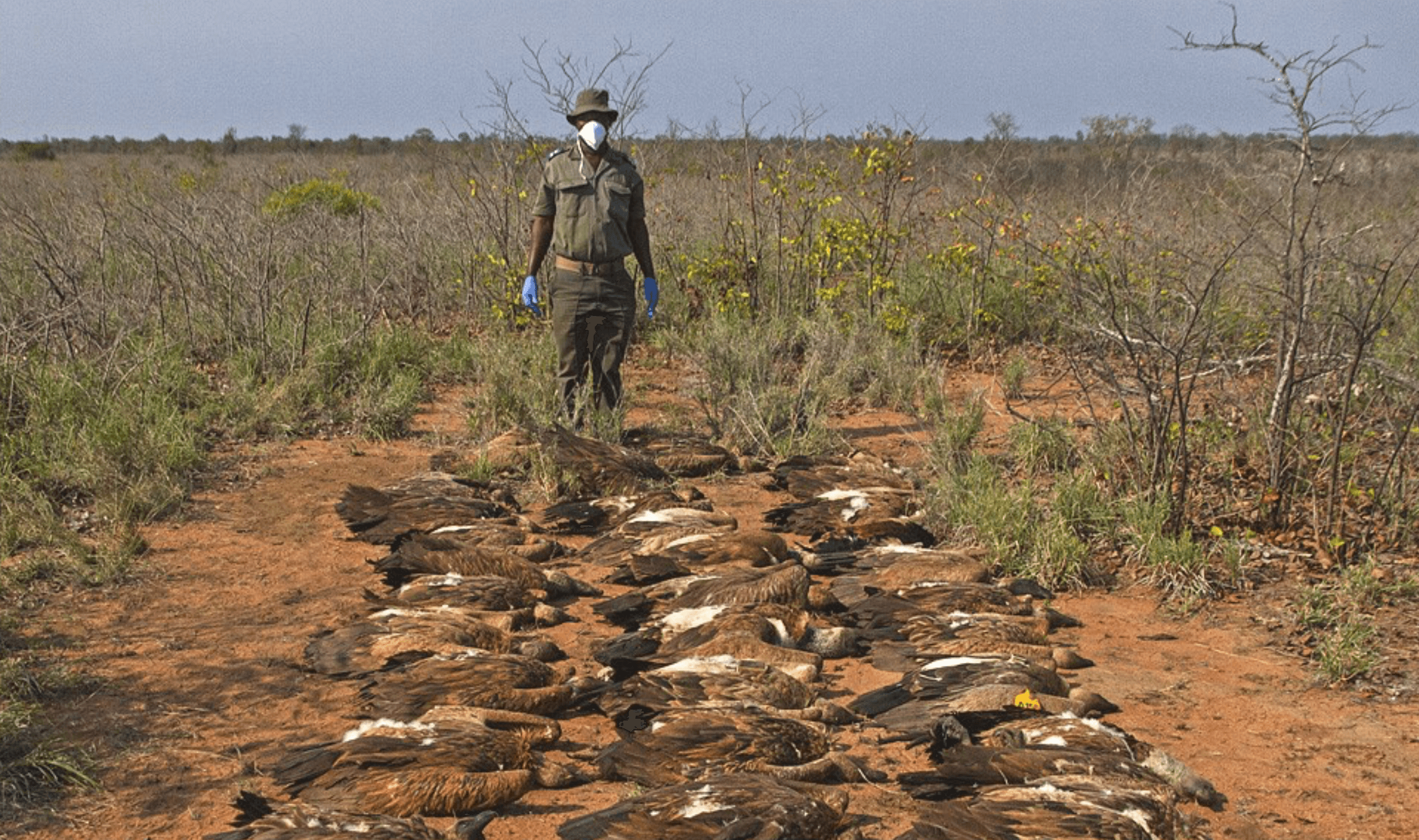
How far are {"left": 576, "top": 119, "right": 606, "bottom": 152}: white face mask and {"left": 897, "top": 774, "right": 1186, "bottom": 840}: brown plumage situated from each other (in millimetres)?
5712

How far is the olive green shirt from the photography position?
827 centimetres

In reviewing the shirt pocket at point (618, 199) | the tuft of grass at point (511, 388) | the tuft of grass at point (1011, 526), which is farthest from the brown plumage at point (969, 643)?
the shirt pocket at point (618, 199)

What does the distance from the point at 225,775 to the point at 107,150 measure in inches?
1938

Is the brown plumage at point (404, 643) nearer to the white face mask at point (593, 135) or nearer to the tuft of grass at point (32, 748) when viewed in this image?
the tuft of grass at point (32, 748)

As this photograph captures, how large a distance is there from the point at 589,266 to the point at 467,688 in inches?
173

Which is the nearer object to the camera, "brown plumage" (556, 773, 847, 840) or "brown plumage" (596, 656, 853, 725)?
"brown plumage" (556, 773, 847, 840)

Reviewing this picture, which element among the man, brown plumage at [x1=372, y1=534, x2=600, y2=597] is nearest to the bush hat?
the man

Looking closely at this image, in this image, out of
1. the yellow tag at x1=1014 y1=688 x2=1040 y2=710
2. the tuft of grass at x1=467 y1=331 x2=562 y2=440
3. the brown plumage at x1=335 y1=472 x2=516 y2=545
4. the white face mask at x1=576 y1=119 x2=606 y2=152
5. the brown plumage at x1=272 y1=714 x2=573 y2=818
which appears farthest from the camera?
the tuft of grass at x1=467 y1=331 x2=562 y2=440

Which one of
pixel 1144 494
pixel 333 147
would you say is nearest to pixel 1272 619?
pixel 1144 494

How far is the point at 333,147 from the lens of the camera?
49469 mm

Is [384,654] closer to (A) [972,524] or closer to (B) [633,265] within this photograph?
(A) [972,524]

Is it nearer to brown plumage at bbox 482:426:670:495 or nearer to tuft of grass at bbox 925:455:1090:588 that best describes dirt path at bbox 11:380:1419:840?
tuft of grass at bbox 925:455:1090:588

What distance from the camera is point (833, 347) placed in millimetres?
10602

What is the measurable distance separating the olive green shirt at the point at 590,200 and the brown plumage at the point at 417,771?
4.80 metres
